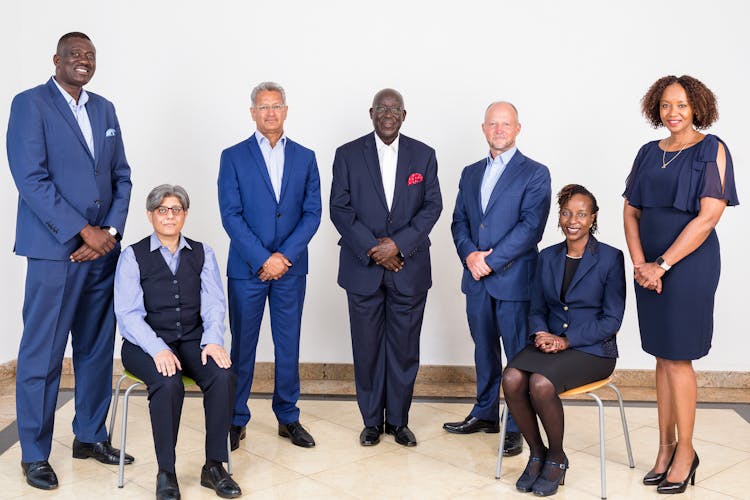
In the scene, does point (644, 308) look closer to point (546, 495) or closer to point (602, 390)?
point (546, 495)

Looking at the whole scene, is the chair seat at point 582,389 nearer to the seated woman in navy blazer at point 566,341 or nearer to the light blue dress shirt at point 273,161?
the seated woman in navy blazer at point 566,341

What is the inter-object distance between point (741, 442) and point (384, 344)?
187 cm

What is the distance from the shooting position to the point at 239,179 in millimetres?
4156

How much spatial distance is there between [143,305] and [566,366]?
184cm

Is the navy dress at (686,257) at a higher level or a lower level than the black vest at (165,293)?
higher

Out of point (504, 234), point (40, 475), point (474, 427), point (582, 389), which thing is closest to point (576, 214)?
point (504, 234)

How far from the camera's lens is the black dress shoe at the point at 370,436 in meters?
4.19

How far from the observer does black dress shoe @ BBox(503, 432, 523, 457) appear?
4070 mm

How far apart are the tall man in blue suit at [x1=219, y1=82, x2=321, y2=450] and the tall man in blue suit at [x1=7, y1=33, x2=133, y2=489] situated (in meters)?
0.59

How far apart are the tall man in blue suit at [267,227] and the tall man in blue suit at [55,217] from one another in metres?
0.59

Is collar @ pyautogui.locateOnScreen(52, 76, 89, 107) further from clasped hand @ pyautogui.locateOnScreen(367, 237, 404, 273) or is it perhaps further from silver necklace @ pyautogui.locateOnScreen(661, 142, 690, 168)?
silver necklace @ pyautogui.locateOnScreen(661, 142, 690, 168)

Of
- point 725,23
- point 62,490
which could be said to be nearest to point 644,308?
point 725,23

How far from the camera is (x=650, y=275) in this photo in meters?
3.56

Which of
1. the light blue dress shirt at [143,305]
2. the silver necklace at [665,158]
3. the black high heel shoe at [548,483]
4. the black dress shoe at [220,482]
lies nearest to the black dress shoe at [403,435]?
the black high heel shoe at [548,483]
